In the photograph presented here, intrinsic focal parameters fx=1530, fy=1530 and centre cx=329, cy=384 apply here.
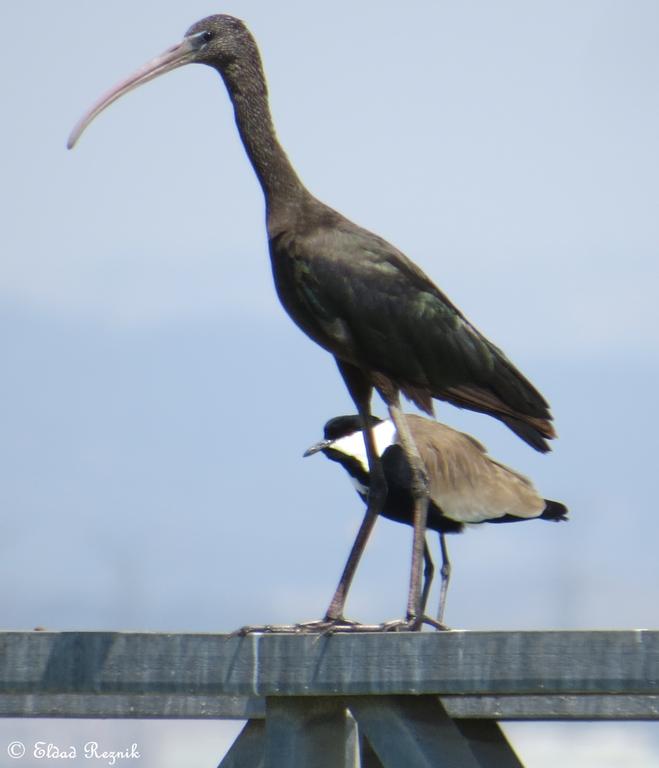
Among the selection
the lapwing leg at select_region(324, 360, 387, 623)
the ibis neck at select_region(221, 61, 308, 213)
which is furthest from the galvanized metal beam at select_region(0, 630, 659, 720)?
the ibis neck at select_region(221, 61, 308, 213)

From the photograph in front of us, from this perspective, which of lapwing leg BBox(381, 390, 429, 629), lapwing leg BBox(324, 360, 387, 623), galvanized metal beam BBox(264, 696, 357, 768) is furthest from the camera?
lapwing leg BBox(381, 390, 429, 629)

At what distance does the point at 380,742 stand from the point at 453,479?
23.1 ft

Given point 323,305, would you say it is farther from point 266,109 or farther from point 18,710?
point 18,710

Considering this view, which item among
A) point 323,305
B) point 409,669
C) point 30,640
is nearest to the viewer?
point 409,669

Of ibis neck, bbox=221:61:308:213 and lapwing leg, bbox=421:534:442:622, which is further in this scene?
lapwing leg, bbox=421:534:442:622

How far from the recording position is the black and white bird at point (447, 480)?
11.2 meters

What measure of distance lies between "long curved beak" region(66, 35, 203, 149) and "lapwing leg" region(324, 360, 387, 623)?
5.48 feet

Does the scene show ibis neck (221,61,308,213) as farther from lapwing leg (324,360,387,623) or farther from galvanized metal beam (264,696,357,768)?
galvanized metal beam (264,696,357,768)

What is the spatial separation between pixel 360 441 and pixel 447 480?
80 cm

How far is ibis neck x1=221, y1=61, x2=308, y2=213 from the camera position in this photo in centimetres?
715

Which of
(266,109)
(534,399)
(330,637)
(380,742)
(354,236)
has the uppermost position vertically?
(266,109)

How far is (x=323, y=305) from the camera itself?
6.88m

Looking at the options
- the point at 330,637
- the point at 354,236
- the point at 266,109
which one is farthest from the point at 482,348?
the point at 330,637

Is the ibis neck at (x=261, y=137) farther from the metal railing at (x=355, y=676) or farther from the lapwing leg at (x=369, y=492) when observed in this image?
the metal railing at (x=355, y=676)
